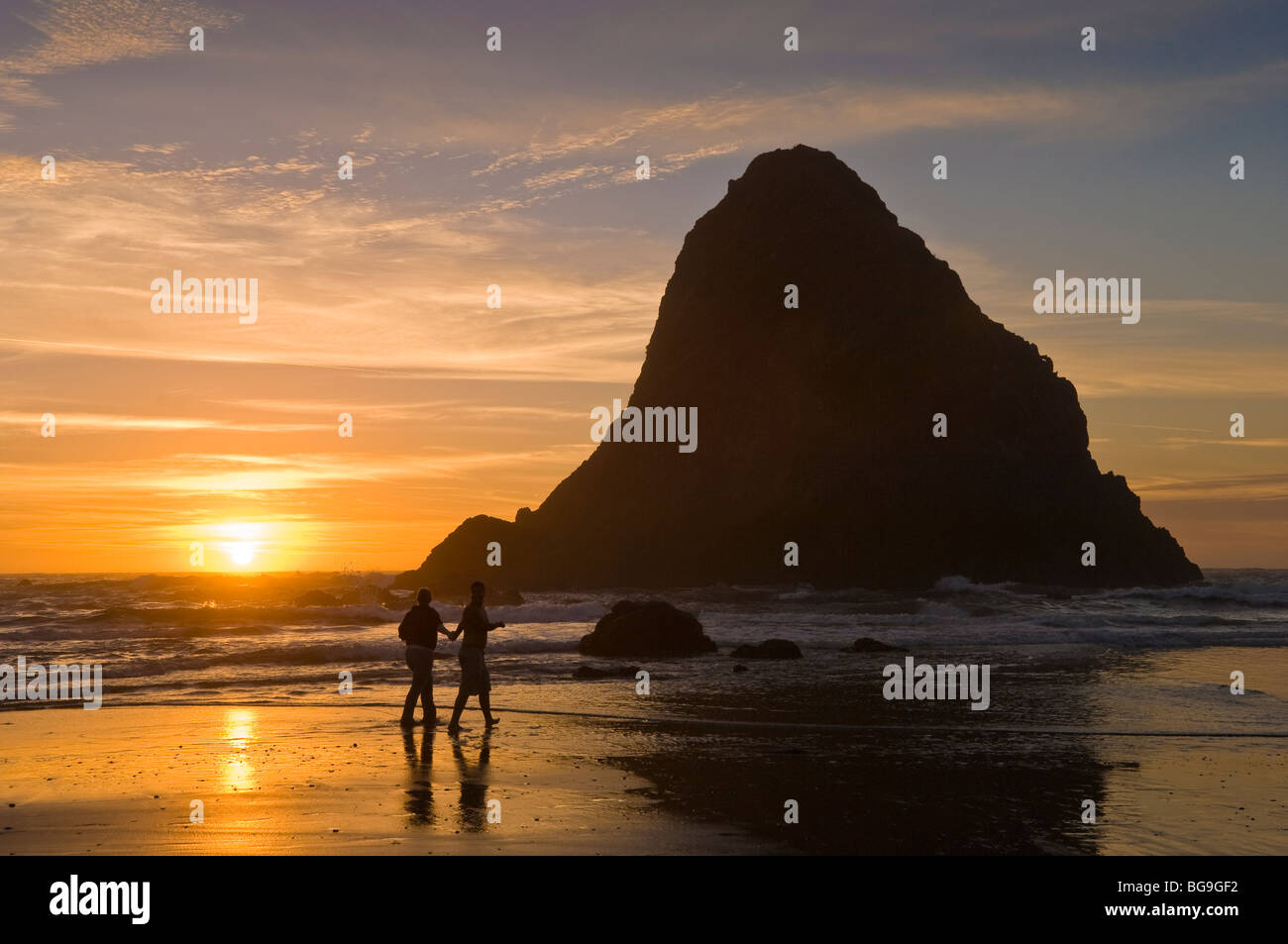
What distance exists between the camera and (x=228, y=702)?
66.2 ft

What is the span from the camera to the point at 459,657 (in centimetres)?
1694

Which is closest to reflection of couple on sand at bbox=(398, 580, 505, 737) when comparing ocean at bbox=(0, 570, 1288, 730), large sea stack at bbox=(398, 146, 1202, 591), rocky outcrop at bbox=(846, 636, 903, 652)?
ocean at bbox=(0, 570, 1288, 730)

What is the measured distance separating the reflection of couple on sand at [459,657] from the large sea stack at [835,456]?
65.7 m

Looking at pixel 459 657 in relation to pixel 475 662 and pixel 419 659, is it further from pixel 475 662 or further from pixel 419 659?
pixel 419 659

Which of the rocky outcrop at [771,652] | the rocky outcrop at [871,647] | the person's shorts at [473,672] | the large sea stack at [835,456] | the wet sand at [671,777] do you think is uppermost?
the large sea stack at [835,456]

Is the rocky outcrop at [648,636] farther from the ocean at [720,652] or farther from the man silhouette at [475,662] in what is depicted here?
the man silhouette at [475,662]

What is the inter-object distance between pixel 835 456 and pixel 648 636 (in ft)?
193

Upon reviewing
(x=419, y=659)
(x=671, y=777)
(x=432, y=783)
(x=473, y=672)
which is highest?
(x=419, y=659)

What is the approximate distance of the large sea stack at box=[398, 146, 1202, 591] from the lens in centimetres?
8350

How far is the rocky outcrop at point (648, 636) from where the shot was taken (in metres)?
29.8

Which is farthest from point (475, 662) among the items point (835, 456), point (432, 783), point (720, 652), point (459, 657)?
point (835, 456)

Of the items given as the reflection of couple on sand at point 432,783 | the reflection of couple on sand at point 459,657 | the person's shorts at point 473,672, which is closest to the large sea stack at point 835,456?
the reflection of couple on sand at point 459,657
